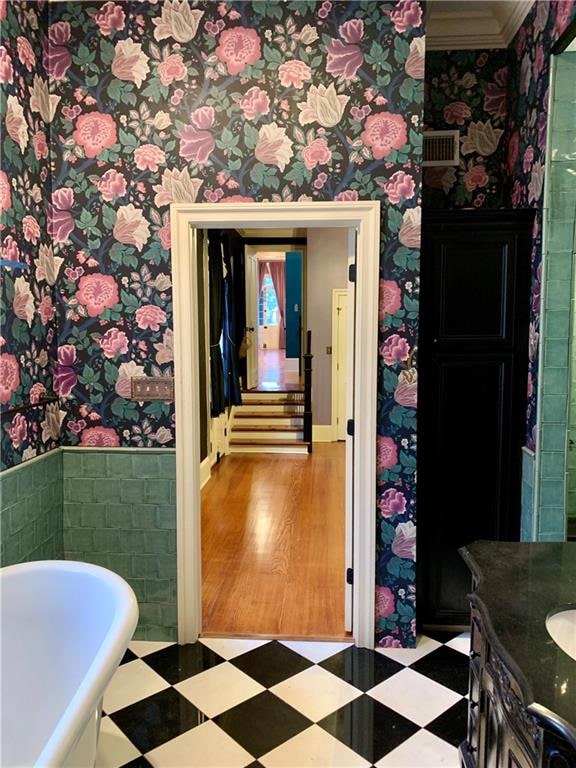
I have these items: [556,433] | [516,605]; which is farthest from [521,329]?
[516,605]

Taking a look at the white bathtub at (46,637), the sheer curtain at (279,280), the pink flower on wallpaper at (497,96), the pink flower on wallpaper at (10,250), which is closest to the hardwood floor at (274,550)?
the white bathtub at (46,637)

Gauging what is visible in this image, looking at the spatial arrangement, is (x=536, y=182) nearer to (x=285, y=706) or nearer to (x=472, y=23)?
(x=472, y=23)

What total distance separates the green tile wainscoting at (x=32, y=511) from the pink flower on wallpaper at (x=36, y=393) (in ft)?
0.91

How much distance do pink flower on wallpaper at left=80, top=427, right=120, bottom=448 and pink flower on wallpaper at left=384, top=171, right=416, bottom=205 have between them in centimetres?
182

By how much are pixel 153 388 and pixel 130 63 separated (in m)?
1.58

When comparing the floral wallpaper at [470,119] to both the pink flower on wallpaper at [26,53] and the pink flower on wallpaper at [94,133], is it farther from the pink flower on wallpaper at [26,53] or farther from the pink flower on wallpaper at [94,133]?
the pink flower on wallpaper at [26,53]

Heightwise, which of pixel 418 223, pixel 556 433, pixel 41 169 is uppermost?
pixel 41 169

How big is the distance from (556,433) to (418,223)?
121 centimetres

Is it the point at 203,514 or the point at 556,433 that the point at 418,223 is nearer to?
the point at 556,433

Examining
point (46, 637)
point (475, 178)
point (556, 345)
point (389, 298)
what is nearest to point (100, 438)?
point (46, 637)

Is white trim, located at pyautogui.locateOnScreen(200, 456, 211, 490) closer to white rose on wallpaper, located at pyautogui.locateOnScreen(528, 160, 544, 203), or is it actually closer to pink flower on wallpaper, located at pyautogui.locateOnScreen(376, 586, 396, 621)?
pink flower on wallpaper, located at pyautogui.locateOnScreen(376, 586, 396, 621)

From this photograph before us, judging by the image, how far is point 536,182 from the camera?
8.89 feet

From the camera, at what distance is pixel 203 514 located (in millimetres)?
4793

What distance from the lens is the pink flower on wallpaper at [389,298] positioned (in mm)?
2664
